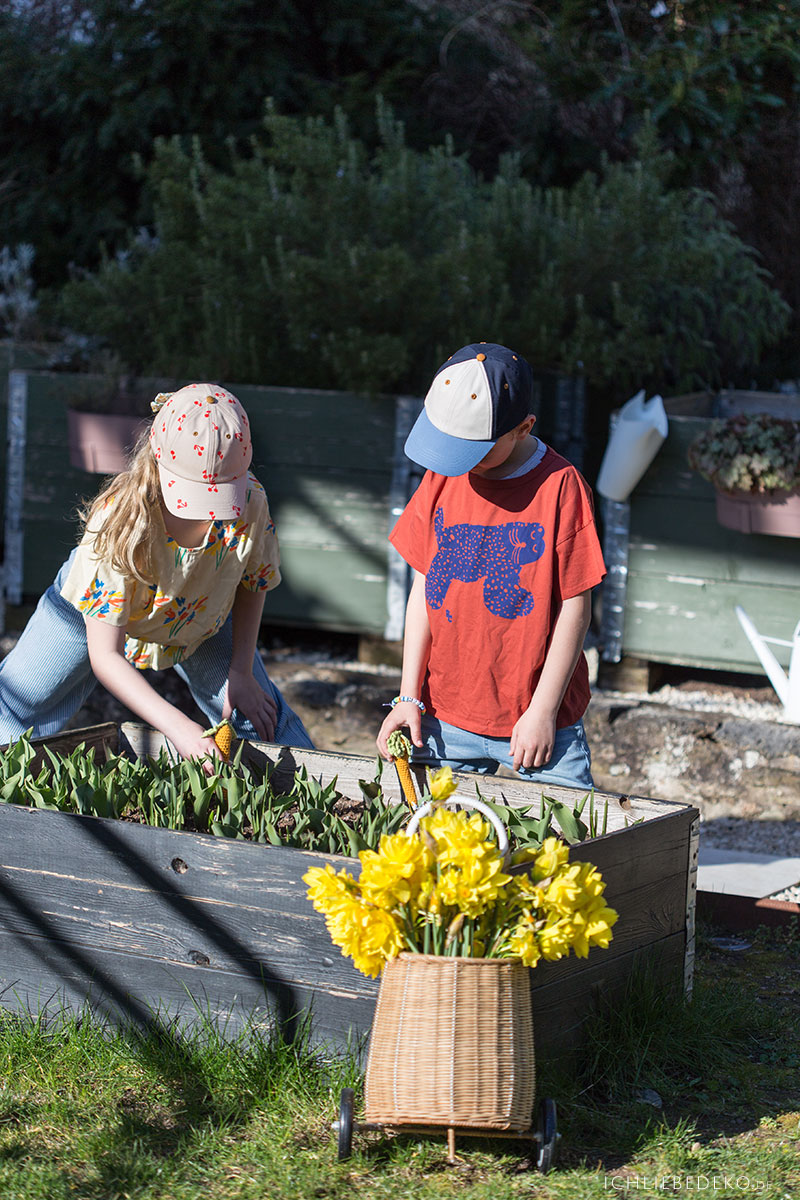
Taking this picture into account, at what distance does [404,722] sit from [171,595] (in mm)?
568

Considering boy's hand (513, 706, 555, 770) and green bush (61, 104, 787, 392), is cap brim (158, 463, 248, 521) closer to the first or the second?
boy's hand (513, 706, 555, 770)

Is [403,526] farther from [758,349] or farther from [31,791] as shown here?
[758,349]

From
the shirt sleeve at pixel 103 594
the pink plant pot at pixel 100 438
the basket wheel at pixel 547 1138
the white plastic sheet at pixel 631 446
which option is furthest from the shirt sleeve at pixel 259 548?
the pink plant pot at pixel 100 438

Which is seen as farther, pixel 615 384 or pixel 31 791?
pixel 615 384

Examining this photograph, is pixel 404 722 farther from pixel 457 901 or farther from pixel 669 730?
pixel 669 730

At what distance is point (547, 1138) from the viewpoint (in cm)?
178

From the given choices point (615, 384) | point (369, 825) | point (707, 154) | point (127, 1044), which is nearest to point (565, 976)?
point (369, 825)

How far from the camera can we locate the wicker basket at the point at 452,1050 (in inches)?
67.2

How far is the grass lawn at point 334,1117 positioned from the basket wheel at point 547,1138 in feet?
0.07

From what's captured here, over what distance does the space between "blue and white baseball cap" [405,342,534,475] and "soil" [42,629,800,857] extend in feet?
6.17

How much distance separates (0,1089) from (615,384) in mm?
3977

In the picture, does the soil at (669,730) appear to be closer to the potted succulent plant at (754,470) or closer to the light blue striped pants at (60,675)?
the potted succulent plant at (754,470)

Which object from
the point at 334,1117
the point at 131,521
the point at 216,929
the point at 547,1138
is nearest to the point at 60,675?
the point at 131,521

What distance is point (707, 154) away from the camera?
6.30 metres
